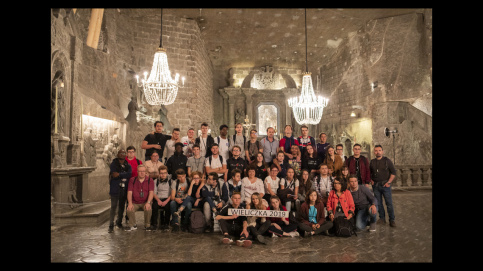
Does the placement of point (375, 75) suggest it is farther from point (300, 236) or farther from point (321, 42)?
point (300, 236)

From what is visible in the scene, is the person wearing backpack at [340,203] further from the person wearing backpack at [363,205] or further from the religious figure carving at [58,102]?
the religious figure carving at [58,102]

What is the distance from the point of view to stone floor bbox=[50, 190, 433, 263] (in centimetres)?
362

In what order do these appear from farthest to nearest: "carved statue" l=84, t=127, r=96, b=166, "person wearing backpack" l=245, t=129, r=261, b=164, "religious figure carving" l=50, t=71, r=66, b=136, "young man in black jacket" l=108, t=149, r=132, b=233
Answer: "carved statue" l=84, t=127, r=96, b=166 → "religious figure carving" l=50, t=71, r=66, b=136 → "person wearing backpack" l=245, t=129, r=261, b=164 → "young man in black jacket" l=108, t=149, r=132, b=233

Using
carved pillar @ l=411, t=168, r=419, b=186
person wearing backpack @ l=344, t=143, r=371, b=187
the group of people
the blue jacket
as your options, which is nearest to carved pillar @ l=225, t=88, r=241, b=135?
carved pillar @ l=411, t=168, r=419, b=186

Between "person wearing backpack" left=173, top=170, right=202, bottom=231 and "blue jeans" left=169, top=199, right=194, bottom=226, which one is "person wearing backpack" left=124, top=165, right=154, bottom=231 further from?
"person wearing backpack" left=173, top=170, right=202, bottom=231

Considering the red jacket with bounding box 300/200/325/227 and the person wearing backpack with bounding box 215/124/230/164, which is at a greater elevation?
the person wearing backpack with bounding box 215/124/230/164

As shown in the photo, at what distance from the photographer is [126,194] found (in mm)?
5199

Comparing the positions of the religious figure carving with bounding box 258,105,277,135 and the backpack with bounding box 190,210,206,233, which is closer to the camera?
the backpack with bounding box 190,210,206,233

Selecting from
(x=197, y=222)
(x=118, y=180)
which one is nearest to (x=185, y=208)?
(x=197, y=222)

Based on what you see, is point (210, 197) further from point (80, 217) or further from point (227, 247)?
point (80, 217)

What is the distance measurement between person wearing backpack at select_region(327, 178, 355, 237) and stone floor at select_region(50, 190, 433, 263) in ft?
1.07

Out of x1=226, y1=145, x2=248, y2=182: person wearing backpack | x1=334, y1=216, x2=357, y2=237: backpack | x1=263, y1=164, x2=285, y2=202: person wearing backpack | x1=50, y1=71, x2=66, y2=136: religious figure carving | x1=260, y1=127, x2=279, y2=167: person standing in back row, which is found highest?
x1=50, y1=71, x2=66, y2=136: religious figure carving

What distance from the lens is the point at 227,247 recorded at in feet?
13.3
